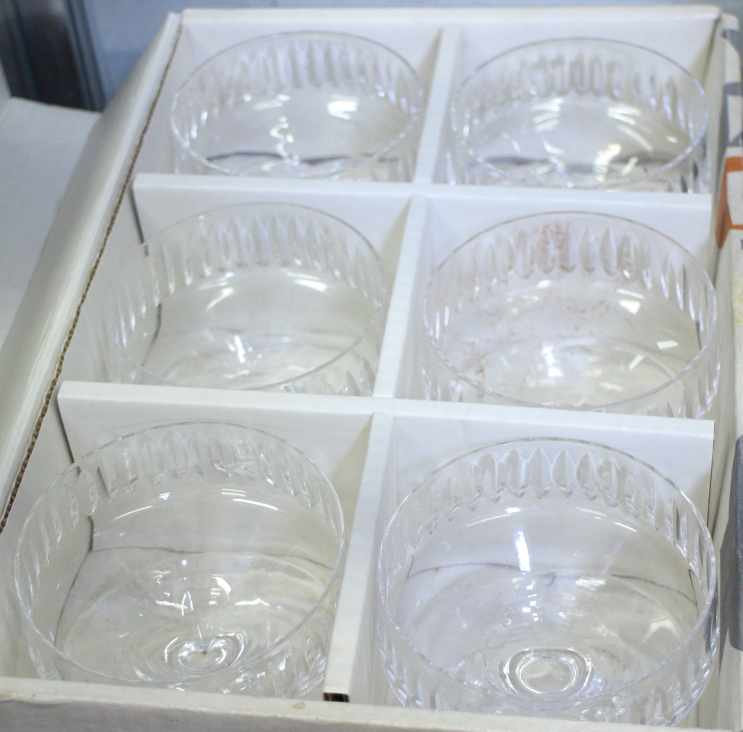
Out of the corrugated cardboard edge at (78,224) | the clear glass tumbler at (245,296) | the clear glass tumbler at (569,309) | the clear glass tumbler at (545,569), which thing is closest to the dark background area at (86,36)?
the corrugated cardboard edge at (78,224)

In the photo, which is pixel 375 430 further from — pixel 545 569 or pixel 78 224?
pixel 78 224

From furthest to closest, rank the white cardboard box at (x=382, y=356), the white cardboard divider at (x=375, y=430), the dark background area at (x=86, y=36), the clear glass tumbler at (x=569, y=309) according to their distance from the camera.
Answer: the dark background area at (x=86, y=36), the clear glass tumbler at (x=569, y=309), the white cardboard divider at (x=375, y=430), the white cardboard box at (x=382, y=356)

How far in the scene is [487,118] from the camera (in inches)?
40.6

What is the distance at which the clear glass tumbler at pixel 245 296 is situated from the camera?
874 millimetres

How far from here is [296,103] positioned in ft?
3.53

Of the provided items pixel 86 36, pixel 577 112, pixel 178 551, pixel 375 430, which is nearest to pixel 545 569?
pixel 375 430

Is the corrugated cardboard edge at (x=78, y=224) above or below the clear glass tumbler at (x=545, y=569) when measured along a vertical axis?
above

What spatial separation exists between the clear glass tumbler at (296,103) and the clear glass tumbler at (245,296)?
129 mm

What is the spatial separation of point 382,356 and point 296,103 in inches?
16.8

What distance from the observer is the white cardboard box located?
0.57m

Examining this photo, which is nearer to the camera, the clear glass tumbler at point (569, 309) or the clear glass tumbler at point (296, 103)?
the clear glass tumbler at point (569, 309)

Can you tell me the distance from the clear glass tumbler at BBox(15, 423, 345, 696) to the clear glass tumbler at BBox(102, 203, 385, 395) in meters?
0.12

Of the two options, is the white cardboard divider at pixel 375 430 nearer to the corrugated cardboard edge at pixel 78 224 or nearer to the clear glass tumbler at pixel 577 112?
the corrugated cardboard edge at pixel 78 224

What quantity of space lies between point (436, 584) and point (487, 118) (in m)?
0.51
